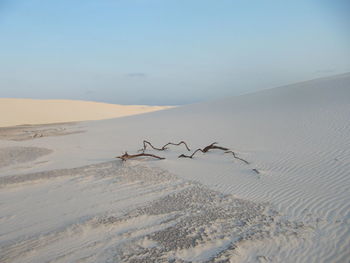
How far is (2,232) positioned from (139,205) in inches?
58.5

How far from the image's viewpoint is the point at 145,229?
2.73 meters

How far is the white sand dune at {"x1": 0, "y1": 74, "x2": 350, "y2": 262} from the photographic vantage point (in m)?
2.32

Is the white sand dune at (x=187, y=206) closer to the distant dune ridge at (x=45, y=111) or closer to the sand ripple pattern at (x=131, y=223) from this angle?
the sand ripple pattern at (x=131, y=223)

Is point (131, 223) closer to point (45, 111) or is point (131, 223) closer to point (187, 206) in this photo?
point (187, 206)

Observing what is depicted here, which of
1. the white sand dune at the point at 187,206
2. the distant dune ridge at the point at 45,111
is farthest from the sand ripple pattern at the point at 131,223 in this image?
the distant dune ridge at the point at 45,111

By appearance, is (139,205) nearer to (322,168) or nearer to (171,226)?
(171,226)

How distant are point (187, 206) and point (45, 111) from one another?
123 feet

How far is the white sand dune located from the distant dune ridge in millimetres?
27528

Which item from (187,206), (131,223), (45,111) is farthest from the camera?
(45,111)

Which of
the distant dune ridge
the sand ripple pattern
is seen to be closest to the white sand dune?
the sand ripple pattern

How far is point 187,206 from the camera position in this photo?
3.26 metres

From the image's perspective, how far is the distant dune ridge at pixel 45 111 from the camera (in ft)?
101

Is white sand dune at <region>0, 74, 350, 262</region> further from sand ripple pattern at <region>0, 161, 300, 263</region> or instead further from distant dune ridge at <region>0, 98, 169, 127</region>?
distant dune ridge at <region>0, 98, 169, 127</region>

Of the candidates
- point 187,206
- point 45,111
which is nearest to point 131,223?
point 187,206
